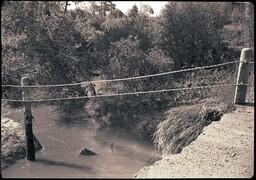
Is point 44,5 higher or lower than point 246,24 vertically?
higher

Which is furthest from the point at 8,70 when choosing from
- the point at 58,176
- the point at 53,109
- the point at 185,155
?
the point at 185,155

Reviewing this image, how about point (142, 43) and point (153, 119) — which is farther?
point (142, 43)

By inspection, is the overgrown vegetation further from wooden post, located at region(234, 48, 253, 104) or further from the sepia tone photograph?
wooden post, located at region(234, 48, 253, 104)

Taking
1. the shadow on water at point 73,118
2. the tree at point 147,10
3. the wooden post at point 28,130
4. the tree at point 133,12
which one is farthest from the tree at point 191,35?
the wooden post at point 28,130

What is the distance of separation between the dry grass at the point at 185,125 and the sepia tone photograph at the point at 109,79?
32mm

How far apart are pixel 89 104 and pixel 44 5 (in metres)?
3.96

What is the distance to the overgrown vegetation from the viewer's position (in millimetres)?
12359

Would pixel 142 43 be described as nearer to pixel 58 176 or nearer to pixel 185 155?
pixel 58 176

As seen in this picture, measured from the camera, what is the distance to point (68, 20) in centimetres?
1376

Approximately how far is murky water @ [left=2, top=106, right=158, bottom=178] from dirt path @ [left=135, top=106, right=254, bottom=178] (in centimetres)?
250

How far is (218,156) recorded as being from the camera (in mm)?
5664

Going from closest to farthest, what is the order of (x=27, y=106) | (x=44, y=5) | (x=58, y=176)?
(x=58, y=176) → (x=27, y=106) → (x=44, y=5)

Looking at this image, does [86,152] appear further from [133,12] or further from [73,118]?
[133,12]

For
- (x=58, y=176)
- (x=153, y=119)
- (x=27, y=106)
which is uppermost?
(x=27, y=106)
